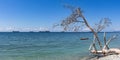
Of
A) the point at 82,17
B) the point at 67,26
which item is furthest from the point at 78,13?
the point at 67,26

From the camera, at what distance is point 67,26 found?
22.2 metres

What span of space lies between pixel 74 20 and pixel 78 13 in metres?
0.94

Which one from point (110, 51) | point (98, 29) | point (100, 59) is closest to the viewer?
point (100, 59)

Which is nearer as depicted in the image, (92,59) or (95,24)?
(92,59)

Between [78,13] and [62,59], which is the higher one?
[78,13]

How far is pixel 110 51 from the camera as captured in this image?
836 inches

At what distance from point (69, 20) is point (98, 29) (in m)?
3.76

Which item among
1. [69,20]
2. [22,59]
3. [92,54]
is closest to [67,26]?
[69,20]

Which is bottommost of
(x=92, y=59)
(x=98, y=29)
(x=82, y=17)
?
(x=92, y=59)

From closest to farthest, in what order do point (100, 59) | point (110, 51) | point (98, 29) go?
point (100, 59) → point (110, 51) → point (98, 29)

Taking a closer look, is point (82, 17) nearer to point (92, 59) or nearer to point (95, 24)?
point (95, 24)

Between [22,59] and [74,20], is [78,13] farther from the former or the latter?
[22,59]

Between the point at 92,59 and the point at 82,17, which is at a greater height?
the point at 82,17

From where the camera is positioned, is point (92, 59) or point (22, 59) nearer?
point (92, 59)
